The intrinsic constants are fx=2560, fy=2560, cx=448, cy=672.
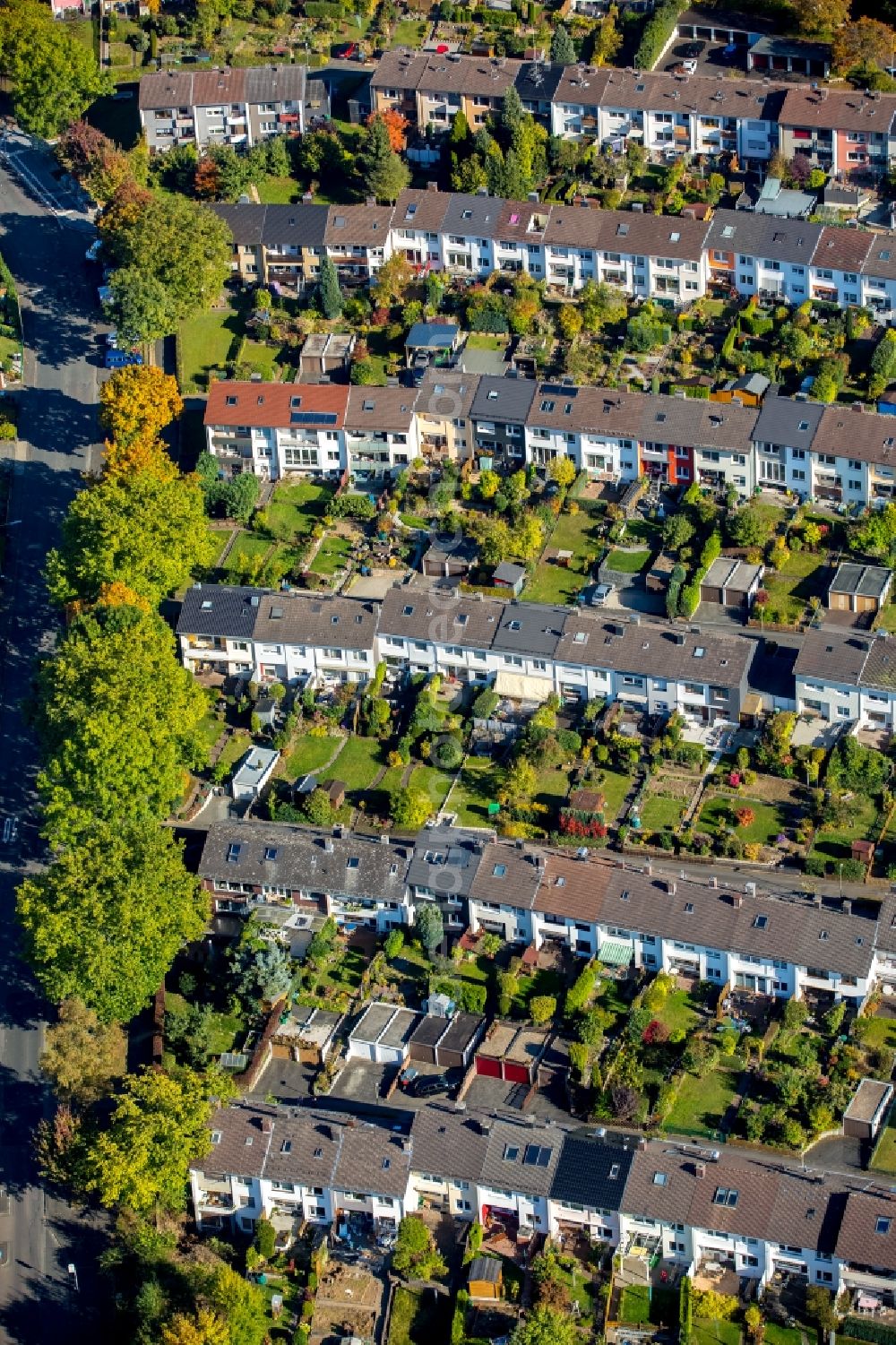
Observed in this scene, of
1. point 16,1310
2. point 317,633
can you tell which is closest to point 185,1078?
point 16,1310

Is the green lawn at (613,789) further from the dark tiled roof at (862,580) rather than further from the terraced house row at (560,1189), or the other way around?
the terraced house row at (560,1189)

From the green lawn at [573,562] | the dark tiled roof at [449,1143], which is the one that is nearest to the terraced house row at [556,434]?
the green lawn at [573,562]

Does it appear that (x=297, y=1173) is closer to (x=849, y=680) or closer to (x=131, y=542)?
(x=849, y=680)

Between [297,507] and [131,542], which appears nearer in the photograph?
[131,542]

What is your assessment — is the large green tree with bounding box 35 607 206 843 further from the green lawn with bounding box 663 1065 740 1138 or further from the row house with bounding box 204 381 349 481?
the green lawn with bounding box 663 1065 740 1138

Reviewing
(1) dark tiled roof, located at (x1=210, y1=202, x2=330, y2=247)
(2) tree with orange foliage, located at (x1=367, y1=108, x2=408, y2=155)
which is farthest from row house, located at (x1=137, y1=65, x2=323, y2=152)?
(1) dark tiled roof, located at (x1=210, y1=202, x2=330, y2=247)

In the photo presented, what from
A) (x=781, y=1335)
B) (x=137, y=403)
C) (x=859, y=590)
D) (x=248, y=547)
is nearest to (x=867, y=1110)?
(x=781, y=1335)

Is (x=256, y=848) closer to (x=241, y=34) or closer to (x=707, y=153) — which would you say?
(x=707, y=153)
